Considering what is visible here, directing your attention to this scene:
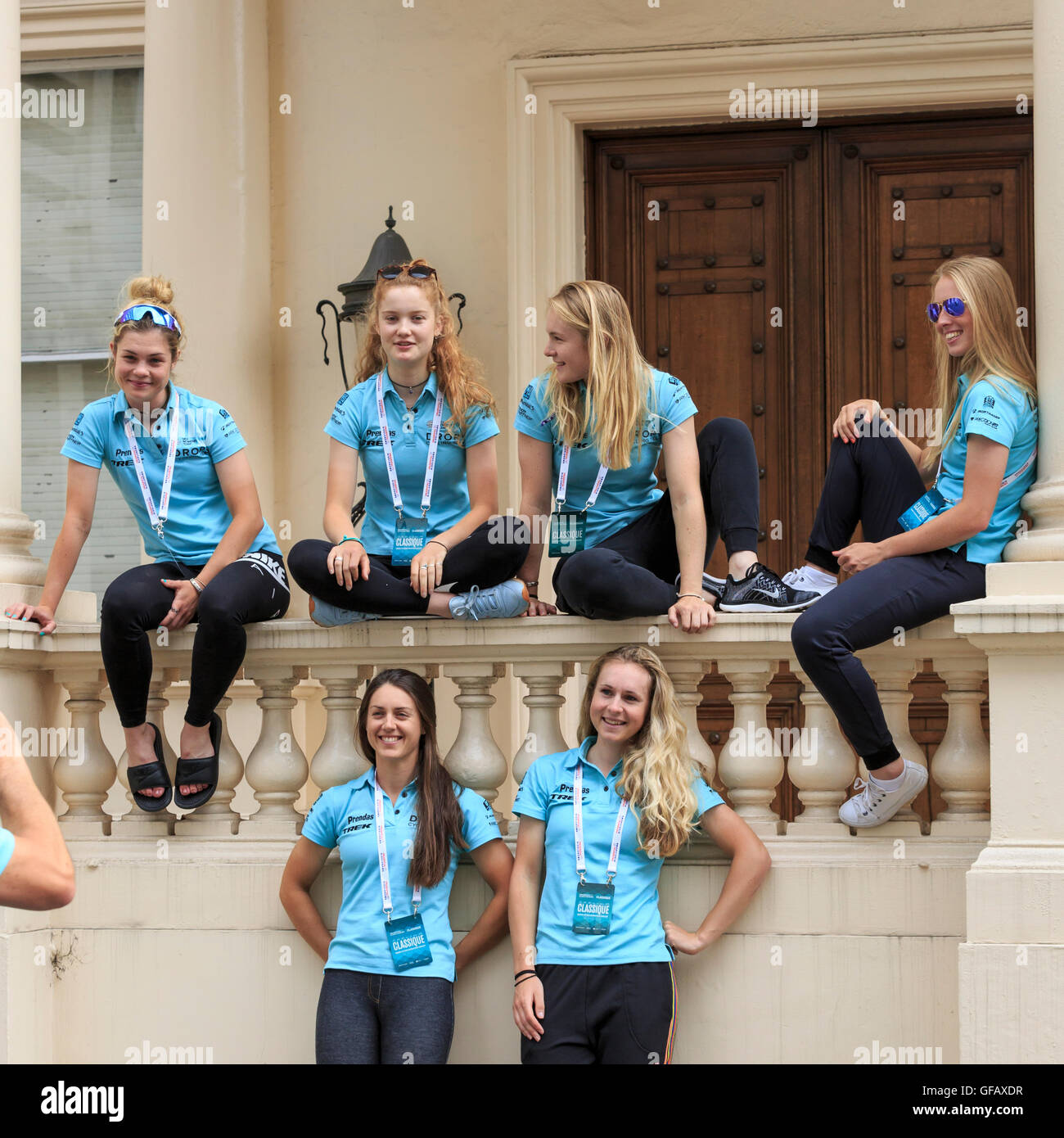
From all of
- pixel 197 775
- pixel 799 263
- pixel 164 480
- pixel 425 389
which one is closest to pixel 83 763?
pixel 197 775

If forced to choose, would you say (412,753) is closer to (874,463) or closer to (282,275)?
(874,463)

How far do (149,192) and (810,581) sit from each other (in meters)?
3.67

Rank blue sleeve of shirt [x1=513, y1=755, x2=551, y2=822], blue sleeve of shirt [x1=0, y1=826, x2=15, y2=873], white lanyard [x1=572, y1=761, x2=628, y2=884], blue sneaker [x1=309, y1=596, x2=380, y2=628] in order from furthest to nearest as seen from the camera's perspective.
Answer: blue sneaker [x1=309, y1=596, x2=380, y2=628] → blue sleeve of shirt [x1=513, y1=755, x2=551, y2=822] → white lanyard [x1=572, y1=761, x2=628, y2=884] → blue sleeve of shirt [x1=0, y1=826, x2=15, y2=873]

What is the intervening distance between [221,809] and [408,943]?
2.79ft

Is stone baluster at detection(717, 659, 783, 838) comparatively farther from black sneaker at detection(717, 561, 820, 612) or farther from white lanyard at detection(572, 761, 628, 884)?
white lanyard at detection(572, 761, 628, 884)

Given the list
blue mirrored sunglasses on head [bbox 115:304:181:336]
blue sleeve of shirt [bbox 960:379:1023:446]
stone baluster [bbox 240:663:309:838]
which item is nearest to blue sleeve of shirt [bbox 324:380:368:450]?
blue mirrored sunglasses on head [bbox 115:304:181:336]

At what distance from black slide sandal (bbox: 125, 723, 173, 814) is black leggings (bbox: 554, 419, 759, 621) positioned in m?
1.21

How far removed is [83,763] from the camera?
4.58 meters

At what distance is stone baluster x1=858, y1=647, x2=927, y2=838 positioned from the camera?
4137mm

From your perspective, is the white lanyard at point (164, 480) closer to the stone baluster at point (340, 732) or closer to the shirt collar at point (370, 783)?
the stone baluster at point (340, 732)

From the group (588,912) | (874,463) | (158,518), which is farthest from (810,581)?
(158,518)

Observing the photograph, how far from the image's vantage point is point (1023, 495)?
163 inches

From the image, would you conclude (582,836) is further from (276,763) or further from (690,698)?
(276,763)

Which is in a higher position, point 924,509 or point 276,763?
point 924,509
